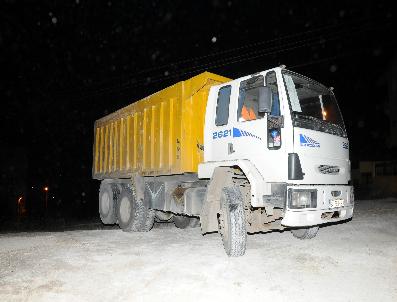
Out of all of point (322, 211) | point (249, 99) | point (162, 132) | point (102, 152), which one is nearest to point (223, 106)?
point (249, 99)

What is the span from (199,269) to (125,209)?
4.46 metres

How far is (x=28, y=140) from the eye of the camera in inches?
1433

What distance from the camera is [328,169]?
19.1 feet

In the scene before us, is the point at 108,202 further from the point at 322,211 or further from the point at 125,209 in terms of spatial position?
the point at 322,211

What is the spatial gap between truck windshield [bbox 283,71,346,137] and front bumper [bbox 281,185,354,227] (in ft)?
3.03

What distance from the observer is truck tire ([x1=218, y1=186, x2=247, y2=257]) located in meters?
5.62

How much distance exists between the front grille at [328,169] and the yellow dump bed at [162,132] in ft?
7.27

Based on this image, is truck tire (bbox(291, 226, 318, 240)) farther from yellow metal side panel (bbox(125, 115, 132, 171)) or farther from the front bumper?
yellow metal side panel (bbox(125, 115, 132, 171))

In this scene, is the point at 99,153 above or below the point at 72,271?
above

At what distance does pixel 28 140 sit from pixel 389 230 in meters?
35.2

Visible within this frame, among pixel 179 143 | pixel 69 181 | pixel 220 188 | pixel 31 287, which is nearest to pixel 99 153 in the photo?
pixel 179 143

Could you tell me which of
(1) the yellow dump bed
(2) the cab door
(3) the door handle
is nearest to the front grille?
(2) the cab door

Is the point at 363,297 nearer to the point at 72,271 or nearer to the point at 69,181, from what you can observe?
the point at 72,271

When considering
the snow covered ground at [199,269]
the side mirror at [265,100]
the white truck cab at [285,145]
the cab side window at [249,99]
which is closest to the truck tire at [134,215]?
the snow covered ground at [199,269]
